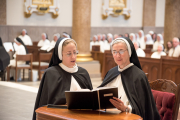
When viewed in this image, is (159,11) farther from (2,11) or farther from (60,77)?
(60,77)

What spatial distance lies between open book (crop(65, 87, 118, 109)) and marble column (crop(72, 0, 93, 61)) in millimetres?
8913

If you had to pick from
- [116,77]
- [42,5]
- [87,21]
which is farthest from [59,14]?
[116,77]

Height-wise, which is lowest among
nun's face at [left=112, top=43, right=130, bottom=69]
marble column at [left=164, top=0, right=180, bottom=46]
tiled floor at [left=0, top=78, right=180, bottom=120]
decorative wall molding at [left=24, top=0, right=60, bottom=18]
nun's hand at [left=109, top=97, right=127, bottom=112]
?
tiled floor at [left=0, top=78, right=180, bottom=120]

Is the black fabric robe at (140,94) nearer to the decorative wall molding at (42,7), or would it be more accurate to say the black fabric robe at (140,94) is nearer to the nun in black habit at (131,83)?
the nun in black habit at (131,83)

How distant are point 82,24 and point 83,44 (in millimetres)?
757

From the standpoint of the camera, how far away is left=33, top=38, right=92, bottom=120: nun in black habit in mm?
2955

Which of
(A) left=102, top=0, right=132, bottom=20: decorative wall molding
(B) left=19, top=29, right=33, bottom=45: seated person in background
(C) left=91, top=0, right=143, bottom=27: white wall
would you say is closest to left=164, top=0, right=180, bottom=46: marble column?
(A) left=102, top=0, right=132, bottom=20: decorative wall molding

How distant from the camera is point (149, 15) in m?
22.6

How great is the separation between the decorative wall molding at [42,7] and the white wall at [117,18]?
2.82m

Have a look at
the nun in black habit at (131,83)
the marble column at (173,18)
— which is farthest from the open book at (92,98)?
the marble column at (173,18)

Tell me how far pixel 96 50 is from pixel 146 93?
10.5 meters

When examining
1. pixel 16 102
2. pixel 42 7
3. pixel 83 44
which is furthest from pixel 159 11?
pixel 16 102

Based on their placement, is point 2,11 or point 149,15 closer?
point 2,11

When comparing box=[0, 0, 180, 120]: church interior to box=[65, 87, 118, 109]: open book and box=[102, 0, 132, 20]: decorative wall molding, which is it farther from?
box=[65, 87, 118, 109]: open book
